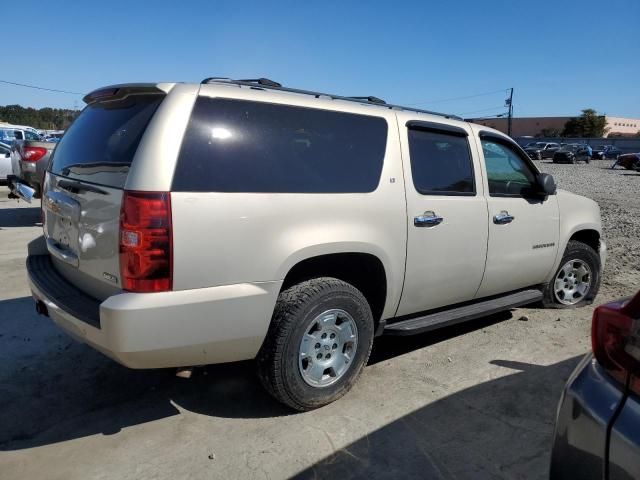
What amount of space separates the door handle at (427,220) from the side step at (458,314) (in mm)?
735

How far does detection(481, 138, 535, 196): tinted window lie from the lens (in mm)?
4398

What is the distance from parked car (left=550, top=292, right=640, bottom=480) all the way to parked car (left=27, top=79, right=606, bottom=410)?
1659 millimetres

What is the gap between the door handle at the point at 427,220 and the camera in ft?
11.9

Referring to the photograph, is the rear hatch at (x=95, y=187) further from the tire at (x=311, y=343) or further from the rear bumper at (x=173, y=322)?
the tire at (x=311, y=343)

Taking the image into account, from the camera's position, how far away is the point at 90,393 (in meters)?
3.51

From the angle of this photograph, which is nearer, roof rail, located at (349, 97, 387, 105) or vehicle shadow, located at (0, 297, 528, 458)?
vehicle shadow, located at (0, 297, 528, 458)

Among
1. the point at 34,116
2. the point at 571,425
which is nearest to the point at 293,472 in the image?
the point at 571,425

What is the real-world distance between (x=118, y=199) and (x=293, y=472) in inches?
66.2

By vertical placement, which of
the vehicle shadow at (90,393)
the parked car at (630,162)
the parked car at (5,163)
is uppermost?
the parked car at (630,162)

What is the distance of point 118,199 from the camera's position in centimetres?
264

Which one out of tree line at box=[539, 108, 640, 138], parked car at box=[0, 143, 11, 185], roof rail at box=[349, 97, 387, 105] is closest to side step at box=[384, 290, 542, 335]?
roof rail at box=[349, 97, 387, 105]

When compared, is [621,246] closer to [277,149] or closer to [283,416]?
[283,416]

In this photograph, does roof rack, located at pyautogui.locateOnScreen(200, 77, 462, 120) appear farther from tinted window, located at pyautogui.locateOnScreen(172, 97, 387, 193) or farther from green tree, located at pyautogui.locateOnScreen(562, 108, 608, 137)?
green tree, located at pyautogui.locateOnScreen(562, 108, 608, 137)

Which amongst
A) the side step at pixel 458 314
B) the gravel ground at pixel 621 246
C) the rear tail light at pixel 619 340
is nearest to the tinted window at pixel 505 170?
the side step at pixel 458 314
